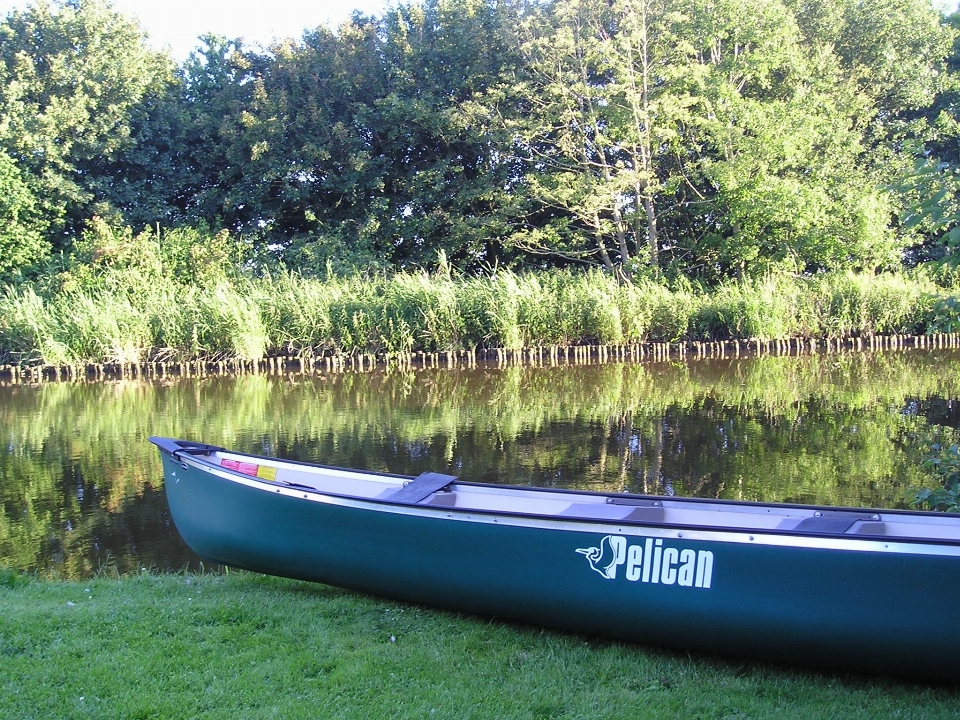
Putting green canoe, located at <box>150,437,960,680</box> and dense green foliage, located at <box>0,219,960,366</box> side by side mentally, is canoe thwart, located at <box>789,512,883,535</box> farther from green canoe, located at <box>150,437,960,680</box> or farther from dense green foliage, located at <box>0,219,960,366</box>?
dense green foliage, located at <box>0,219,960,366</box>

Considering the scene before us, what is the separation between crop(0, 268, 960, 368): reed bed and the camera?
16656 millimetres

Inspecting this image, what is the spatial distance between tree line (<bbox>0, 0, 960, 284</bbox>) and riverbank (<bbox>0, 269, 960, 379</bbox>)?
3.38 m

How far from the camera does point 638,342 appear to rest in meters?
17.7

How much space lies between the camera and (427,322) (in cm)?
1695

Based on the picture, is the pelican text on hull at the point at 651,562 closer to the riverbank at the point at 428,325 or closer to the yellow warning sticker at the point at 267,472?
the yellow warning sticker at the point at 267,472

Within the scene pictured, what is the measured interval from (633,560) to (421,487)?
4.43ft

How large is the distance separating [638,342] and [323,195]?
38.4 feet

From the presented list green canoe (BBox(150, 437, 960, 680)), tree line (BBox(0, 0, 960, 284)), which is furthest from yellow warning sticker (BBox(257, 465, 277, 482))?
tree line (BBox(0, 0, 960, 284))

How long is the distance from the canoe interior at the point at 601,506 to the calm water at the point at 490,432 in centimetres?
113

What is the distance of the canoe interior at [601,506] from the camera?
3744 millimetres

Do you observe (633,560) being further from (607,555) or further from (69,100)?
(69,100)

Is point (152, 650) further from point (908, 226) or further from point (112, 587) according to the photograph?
point (908, 226)

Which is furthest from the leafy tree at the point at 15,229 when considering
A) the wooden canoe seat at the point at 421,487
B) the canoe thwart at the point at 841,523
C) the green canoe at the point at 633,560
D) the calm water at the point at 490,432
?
the canoe thwart at the point at 841,523

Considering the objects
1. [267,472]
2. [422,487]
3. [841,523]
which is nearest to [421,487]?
[422,487]
